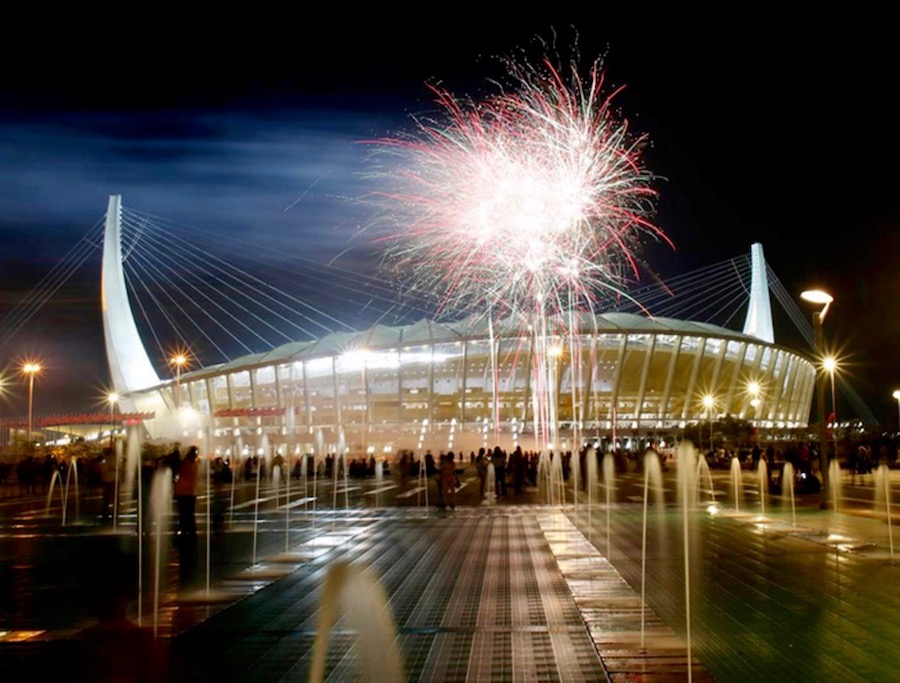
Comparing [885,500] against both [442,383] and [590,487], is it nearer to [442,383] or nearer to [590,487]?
[590,487]

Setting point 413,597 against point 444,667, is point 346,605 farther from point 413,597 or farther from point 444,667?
point 444,667

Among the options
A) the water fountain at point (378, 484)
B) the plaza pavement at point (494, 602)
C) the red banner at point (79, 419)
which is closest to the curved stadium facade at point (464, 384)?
the red banner at point (79, 419)

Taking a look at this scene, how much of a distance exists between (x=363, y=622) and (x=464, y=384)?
67.3 m

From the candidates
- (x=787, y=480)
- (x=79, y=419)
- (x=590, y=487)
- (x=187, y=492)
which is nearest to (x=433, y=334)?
(x=79, y=419)

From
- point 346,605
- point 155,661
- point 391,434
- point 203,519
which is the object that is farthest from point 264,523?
point 391,434

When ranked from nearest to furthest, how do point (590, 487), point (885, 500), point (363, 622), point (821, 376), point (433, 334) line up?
1. point (363, 622)
2. point (821, 376)
3. point (885, 500)
4. point (590, 487)
5. point (433, 334)

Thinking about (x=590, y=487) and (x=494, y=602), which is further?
(x=590, y=487)

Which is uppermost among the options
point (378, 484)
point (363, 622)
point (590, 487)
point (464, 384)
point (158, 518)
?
point (464, 384)

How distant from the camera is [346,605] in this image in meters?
9.21

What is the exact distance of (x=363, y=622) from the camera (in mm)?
8203

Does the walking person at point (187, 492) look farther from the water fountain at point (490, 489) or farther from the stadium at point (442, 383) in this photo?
the stadium at point (442, 383)

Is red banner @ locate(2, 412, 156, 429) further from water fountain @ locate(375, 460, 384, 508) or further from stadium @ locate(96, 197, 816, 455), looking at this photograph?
water fountain @ locate(375, 460, 384, 508)

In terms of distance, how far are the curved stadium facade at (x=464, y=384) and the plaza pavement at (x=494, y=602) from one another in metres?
57.8

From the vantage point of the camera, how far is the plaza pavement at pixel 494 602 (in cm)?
634
